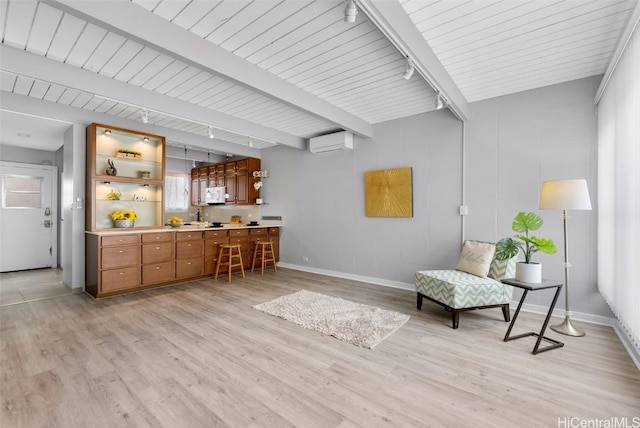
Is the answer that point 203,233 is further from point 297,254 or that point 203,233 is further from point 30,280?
point 30,280

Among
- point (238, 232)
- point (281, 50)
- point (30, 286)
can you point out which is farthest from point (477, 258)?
point (30, 286)

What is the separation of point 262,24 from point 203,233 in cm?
395

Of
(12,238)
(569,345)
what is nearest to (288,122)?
(569,345)

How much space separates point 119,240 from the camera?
4.17 m

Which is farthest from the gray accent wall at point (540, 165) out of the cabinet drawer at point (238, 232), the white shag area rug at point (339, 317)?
the cabinet drawer at point (238, 232)

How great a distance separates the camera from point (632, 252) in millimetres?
2141

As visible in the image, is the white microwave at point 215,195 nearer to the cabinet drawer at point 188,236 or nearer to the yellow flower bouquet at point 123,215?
the cabinet drawer at point 188,236

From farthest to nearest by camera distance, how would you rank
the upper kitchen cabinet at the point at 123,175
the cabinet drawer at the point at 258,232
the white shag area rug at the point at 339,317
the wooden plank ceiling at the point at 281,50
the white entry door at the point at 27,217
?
the cabinet drawer at the point at 258,232, the white entry door at the point at 27,217, the upper kitchen cabinet at the point at 123,175, the white shag area rug at the point at 339,317, the wooden plank ceiling at the point at 281,50

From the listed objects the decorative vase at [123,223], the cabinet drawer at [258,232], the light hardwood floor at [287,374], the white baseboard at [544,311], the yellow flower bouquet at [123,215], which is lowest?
the light hardwood floor at [287,374]

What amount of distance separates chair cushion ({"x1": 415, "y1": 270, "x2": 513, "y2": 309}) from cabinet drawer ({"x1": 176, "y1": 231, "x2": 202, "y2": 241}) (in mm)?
4092

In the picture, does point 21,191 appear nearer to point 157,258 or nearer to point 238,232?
point 157,258

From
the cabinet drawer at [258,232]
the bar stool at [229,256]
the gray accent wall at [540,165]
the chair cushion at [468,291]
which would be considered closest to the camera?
the chair cushion at [468,291]

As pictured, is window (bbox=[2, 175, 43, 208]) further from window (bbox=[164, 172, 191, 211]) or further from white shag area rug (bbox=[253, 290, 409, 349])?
white shag area rug (bbox=[253, 290, 409, 349])

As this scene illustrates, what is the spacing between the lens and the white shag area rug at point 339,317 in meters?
2.85
